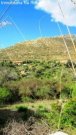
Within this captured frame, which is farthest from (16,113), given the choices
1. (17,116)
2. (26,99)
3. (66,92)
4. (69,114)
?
(66,92)

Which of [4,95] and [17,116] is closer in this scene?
[17,116]

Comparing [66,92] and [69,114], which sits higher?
[66,92]

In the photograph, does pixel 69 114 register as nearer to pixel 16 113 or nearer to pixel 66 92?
pixel 16 113

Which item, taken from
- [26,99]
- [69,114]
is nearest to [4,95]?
[26,99]

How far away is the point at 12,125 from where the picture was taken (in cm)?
1773

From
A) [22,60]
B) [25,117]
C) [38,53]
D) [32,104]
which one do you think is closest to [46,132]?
[25,117]

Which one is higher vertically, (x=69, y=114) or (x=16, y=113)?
(x=16, y=113)

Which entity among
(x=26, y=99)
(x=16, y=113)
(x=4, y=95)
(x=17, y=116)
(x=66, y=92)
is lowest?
(x=17, y=116)

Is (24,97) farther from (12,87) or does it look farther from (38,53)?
(38,53)

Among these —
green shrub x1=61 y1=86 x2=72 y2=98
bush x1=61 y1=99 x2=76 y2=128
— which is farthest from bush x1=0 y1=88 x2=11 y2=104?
bush x1=61 y1=99 x2=76 y2=128

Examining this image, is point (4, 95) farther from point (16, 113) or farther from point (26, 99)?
point (16, 113)

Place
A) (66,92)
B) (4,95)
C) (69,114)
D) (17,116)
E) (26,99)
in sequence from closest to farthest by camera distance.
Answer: (69,114), (17,116), (4,95), (26,99), (66,92)

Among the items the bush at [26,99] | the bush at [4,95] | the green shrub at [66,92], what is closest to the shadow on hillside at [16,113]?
the bush at [4,95]

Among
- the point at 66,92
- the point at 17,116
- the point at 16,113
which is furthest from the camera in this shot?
the point at 66,92
